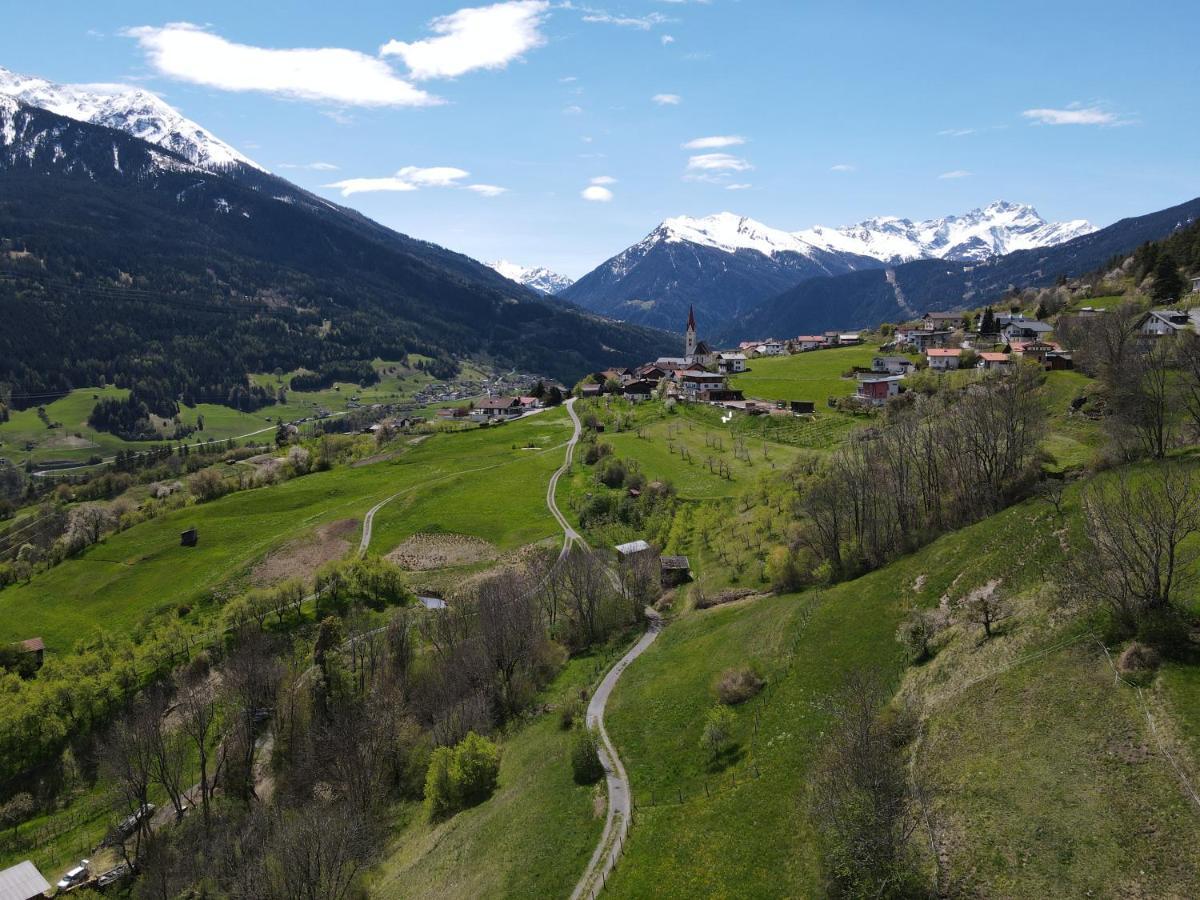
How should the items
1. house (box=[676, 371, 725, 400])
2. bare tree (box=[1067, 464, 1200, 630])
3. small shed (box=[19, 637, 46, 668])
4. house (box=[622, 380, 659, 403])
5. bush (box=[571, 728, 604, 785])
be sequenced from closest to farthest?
bare tree (box=[1067, 464, 1200, 630])
bush (box=[571, 728, 604, 785])
small shed (box=[19, 637, 46, 668])
house (box=[676, 371, 725, 400])
house (box=[622, 380, 659, 403])

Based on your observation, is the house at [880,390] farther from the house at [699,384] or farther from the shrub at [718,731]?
the shrub at [718,731]

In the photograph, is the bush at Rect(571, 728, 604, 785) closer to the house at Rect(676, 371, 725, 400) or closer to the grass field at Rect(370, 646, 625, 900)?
the grass field at Rect(370, 646, 625, 900)

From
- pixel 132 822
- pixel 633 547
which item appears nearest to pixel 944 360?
pixel 633 547

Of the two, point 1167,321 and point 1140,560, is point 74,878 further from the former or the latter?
point 1167,321

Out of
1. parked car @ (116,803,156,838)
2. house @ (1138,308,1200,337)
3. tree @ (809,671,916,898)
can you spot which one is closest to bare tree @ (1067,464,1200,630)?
tree @ (809,671,916,898)

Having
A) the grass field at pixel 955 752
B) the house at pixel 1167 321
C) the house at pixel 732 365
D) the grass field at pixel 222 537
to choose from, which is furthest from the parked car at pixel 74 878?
the house at pixel 732 365
